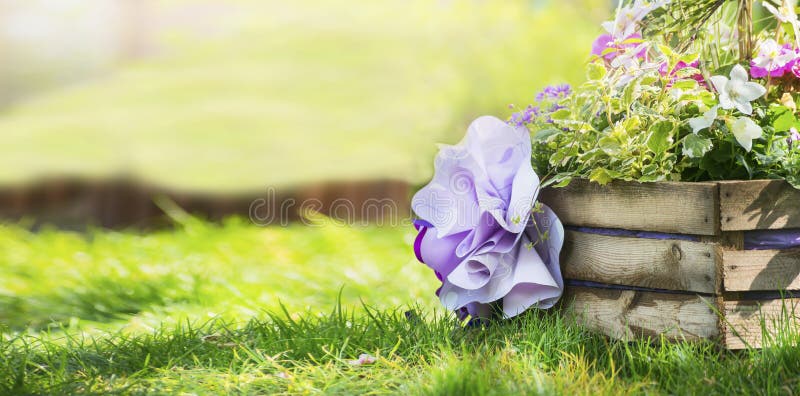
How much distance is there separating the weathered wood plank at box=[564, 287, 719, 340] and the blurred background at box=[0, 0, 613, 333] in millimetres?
565

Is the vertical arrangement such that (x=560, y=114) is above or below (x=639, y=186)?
above

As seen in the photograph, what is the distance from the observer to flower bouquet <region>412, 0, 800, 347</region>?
55.6 inches

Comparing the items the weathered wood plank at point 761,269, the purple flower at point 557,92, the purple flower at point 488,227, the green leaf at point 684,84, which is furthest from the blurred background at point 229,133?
the weathered wood plank at point 761,269

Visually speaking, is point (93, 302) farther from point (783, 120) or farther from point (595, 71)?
point (783, 120)

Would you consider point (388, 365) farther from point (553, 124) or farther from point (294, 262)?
point (294, 262)

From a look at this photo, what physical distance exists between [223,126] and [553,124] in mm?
9808

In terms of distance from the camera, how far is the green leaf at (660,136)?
1456 mm

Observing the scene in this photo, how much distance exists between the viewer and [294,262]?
355cm

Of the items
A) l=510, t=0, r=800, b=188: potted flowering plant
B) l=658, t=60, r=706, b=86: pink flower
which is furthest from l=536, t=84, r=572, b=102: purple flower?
l=658, t=60, r=706, b=86: pink flower

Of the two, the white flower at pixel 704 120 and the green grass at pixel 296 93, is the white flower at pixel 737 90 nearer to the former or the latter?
the white flower at pixel 704 120

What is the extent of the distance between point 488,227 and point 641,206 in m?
0.34

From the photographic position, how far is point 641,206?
1472mm

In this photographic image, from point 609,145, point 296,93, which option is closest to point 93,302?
point 609,145

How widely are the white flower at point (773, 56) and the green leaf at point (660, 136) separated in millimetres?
304
